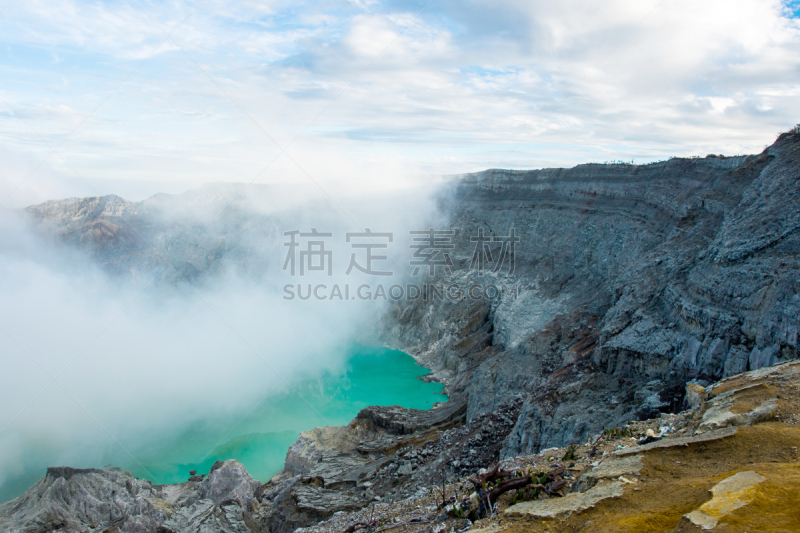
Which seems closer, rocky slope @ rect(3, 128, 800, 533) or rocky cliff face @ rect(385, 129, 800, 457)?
rocky cliff face @ rect(385, 129, 800, 457)

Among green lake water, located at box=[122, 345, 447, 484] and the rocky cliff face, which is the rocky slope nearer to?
the rocky cliff face

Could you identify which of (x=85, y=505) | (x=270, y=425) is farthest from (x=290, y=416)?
(x=85, y=505)

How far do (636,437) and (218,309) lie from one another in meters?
58.8

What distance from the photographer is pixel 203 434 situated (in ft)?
106

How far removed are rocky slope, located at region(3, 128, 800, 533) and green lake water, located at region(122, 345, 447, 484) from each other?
2915 mm

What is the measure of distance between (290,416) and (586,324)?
2324cm

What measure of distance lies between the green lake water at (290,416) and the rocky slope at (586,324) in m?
2.91

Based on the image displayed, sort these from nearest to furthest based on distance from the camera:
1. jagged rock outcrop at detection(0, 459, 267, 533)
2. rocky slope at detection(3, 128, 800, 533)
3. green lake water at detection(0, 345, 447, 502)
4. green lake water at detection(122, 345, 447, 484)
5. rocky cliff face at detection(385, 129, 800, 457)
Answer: rocky cliff face at detection(385, 129, 800, 457) → rocky slope at detection(3, 128, 800, 533) → jagged rock outcrop at detection(0, 459, 267, 533) → green lake water at detection(0, 345, 447, 502) → green lake water at detection(122, 345, 447, 484)

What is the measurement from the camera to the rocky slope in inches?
554

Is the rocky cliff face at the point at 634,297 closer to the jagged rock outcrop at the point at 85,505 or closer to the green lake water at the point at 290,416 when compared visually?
the green lake water at the point at 290,416

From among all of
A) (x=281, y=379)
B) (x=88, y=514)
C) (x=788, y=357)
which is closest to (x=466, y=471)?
(x=788, y=357)

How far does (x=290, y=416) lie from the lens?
3450cm

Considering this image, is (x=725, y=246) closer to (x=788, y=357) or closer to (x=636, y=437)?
(x=788, y=357)

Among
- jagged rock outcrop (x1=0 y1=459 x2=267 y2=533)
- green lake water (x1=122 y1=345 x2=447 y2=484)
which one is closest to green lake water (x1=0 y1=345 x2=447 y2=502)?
green lake water (x1=122 y1=345 x2=447 y2=484)
